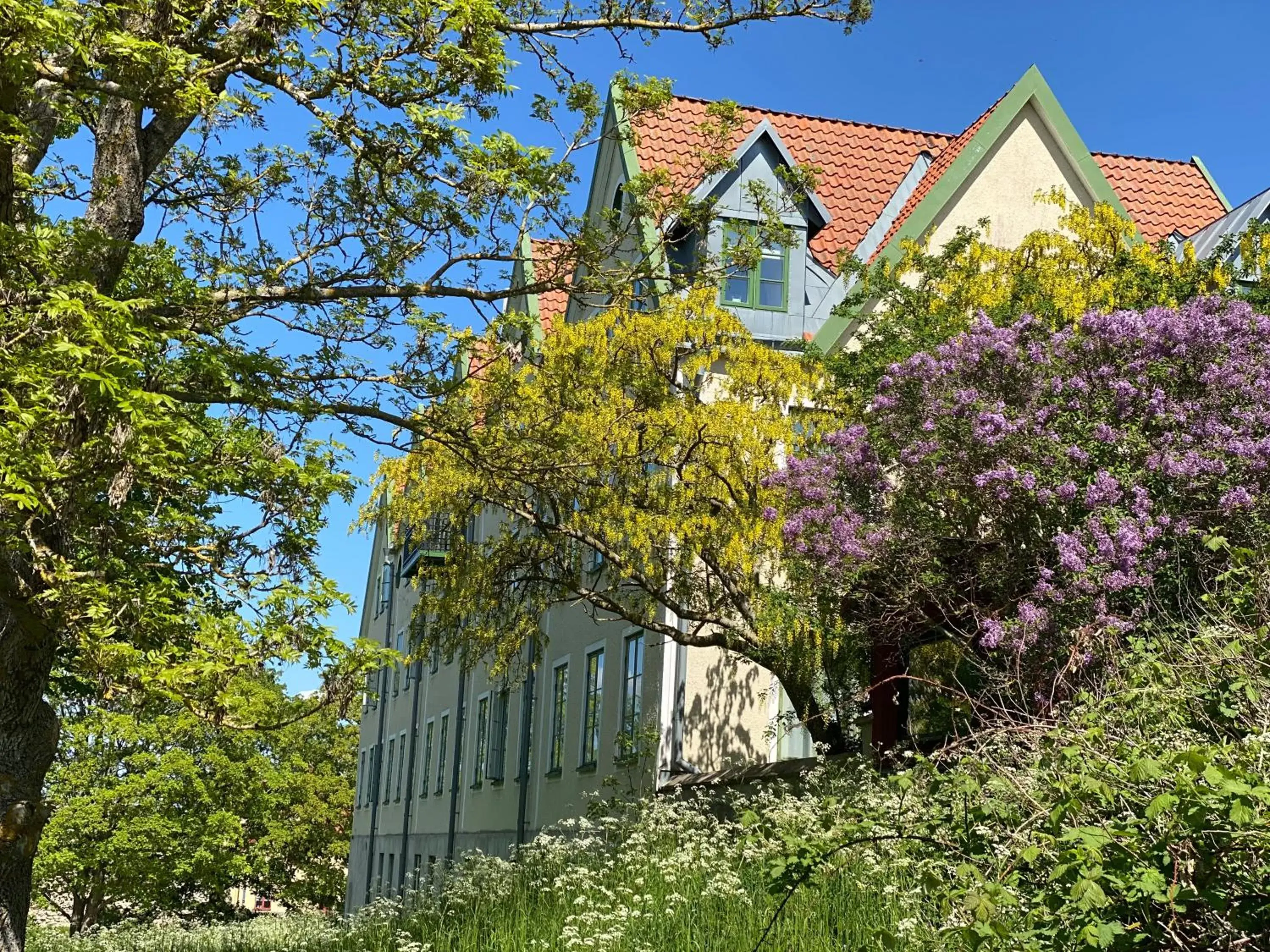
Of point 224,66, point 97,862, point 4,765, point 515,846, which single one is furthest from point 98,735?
point 224,66

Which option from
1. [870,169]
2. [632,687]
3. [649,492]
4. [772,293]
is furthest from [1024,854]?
[870,169]

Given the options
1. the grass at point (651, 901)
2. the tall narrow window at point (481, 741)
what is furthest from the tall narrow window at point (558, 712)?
the grass at point (651, 901)

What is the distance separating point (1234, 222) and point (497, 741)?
17.1 metres

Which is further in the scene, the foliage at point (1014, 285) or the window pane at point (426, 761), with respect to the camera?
the window pane at point (426, 761)

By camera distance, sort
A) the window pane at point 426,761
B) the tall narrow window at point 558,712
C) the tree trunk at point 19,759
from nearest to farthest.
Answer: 1. the tree trunk at point 19,759
2. the tall narrow window at point 558,712
3. the window pane at point 426,761

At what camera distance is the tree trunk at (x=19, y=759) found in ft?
33.8

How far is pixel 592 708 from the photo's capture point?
22609mm

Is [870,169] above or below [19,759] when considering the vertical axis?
above

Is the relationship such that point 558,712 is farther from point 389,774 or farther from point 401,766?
point 389,774

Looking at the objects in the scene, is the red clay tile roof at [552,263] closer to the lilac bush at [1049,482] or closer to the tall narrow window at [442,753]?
the lilac bush at [1049,482]

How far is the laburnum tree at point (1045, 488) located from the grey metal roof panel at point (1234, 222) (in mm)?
7156

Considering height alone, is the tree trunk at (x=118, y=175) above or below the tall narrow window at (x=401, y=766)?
above

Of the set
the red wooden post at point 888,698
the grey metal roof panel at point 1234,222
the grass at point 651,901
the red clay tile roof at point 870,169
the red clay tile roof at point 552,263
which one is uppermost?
the red clay tile roof at point 870,169

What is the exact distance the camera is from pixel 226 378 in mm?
9820
